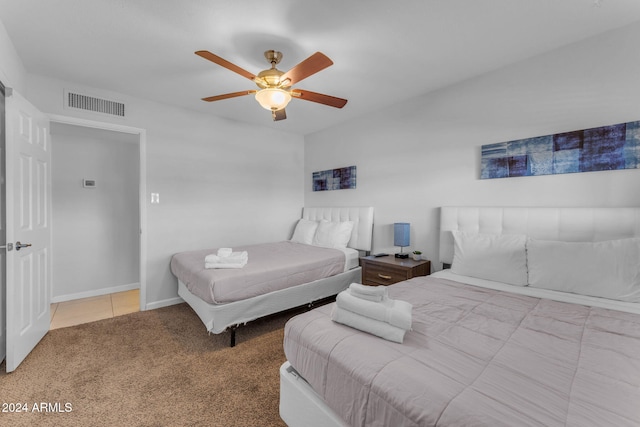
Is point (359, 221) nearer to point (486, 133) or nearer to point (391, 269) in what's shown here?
point (391, 269)

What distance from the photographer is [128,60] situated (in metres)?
2.45

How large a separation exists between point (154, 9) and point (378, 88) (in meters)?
2.13

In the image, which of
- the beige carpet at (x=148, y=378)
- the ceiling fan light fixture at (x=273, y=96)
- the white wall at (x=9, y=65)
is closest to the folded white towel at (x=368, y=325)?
the beige carpet at (x=148, y=378)

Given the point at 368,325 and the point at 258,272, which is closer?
the point at 368,325

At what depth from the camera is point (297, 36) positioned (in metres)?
2.09

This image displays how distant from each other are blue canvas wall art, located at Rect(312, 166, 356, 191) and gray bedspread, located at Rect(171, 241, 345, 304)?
1.08 meters

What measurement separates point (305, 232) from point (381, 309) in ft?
9.82

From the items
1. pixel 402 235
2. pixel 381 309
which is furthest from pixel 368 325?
pixel 402 235

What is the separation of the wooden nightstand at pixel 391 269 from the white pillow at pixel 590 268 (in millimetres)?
981

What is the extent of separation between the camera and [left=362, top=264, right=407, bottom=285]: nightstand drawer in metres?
2.79

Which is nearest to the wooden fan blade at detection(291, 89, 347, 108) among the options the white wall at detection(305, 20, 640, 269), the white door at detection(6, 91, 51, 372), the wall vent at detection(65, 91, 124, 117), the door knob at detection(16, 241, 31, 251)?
the white wall at detection(305, 20, 640, 269)

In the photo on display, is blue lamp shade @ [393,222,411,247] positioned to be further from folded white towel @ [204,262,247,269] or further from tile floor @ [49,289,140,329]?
tile floor @ [49,289,140,329]

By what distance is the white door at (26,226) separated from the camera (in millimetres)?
2041

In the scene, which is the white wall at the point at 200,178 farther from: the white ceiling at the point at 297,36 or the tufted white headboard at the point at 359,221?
the tufted white headboard at the point at 359,221
